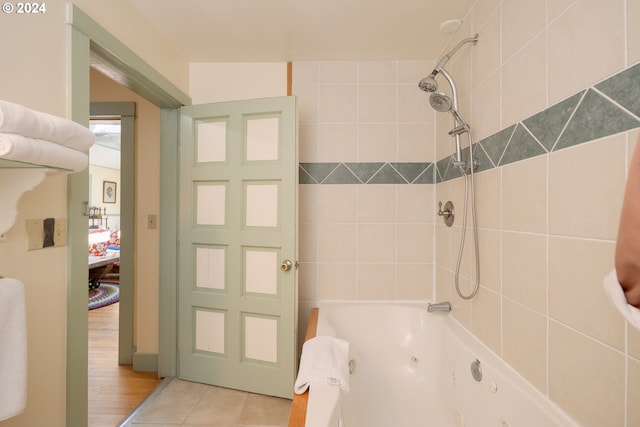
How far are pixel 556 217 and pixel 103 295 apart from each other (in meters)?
5.08

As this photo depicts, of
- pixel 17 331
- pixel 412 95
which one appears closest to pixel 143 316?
pixel 17 331

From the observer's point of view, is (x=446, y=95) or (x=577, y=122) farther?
(x=446, y=95)

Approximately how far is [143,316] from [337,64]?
2321 millimetres

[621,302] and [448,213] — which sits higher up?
[448,213]

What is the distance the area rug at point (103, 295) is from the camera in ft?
11.8

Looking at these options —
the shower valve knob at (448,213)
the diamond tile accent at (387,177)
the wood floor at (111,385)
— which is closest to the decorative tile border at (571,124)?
the shower valve knob at (448,213)

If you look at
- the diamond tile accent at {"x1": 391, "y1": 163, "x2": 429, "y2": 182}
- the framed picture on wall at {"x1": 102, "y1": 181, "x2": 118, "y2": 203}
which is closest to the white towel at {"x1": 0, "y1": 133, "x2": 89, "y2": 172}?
the diamond tile accent at {"x1": 391, "y1": 163, "x2": 429, "y2": 182}

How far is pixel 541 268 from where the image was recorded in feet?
3.16

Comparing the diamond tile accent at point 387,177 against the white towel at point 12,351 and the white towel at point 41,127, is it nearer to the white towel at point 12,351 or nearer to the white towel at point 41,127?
the white towel at point 41,127

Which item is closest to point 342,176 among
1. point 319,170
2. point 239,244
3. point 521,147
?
point 319,170

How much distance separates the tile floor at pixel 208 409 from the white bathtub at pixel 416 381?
0.53 meters

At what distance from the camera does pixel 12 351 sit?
811mm

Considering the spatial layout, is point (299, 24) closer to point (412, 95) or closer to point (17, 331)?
point (412, 95)

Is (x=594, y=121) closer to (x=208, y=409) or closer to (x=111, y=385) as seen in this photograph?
(x=208, y=409)
